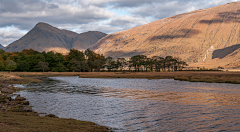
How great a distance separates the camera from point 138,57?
7539 inches

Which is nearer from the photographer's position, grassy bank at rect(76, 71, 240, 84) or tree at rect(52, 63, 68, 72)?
grassy bank at rect(76, 71, 240, 84)

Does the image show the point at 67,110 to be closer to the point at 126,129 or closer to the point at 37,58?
the point at 126,129

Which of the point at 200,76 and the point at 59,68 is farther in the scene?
the point at 59,68

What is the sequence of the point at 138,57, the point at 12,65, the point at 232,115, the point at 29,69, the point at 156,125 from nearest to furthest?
the point at 156,125
the point at 232,115
the point at 12,65
the point at 29,69
the point at 138,57

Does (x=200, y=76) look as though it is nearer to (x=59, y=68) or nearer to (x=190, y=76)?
(x=190, y=76)

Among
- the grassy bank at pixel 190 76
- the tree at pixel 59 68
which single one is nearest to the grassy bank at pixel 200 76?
the grassy bank at pixel 190 76

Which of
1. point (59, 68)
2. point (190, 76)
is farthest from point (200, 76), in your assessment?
point (59, 68)

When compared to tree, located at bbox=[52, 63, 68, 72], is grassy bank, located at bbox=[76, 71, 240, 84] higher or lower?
lower

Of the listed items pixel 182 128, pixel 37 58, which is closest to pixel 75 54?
pixel 37 58

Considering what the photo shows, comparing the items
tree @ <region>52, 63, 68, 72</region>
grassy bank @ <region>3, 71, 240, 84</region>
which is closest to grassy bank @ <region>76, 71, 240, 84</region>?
grassy bank @ <region>3, 71, 240, 84</region>

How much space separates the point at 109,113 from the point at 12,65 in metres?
143

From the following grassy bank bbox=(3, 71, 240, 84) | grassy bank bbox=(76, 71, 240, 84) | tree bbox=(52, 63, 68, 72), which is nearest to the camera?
grassy bank bbox=(76, 71, 240, 84)

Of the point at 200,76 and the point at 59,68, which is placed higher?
the point at 59,68

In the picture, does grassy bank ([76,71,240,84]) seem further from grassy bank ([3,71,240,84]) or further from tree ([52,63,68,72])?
tree ([52,63,68,72])
